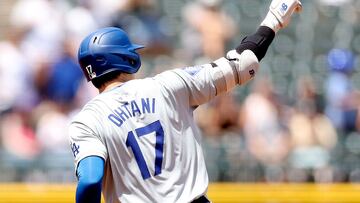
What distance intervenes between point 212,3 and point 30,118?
2483mm

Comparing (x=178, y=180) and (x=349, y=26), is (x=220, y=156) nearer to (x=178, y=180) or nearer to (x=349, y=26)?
(x=349, y=26)

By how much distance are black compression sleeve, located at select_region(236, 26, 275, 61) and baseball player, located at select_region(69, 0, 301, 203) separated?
0.11m

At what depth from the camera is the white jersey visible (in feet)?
15.2

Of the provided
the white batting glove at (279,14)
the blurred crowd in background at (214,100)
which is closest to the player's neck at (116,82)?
the white batting glove at (279,14)

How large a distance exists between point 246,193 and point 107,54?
13.8ft

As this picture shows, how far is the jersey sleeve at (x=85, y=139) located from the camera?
178 inches

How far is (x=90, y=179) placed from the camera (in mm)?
4375

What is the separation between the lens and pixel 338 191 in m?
8.80

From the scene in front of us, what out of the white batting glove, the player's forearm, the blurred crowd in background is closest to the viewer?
the player's forearm

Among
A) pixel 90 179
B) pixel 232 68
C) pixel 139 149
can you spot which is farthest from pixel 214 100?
pixel 90 179

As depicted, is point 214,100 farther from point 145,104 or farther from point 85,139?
point 85,139

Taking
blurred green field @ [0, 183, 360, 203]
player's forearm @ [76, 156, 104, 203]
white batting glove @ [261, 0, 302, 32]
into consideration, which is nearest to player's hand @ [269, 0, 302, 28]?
white batting glove @ [261, 0, 302, 32]

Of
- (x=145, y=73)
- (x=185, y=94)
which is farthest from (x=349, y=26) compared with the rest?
(x=185, y=94)

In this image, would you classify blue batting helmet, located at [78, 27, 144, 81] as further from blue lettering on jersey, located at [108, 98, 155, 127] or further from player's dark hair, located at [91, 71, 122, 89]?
blue lettering on jersey, located at [108, 98, 155, 127]
